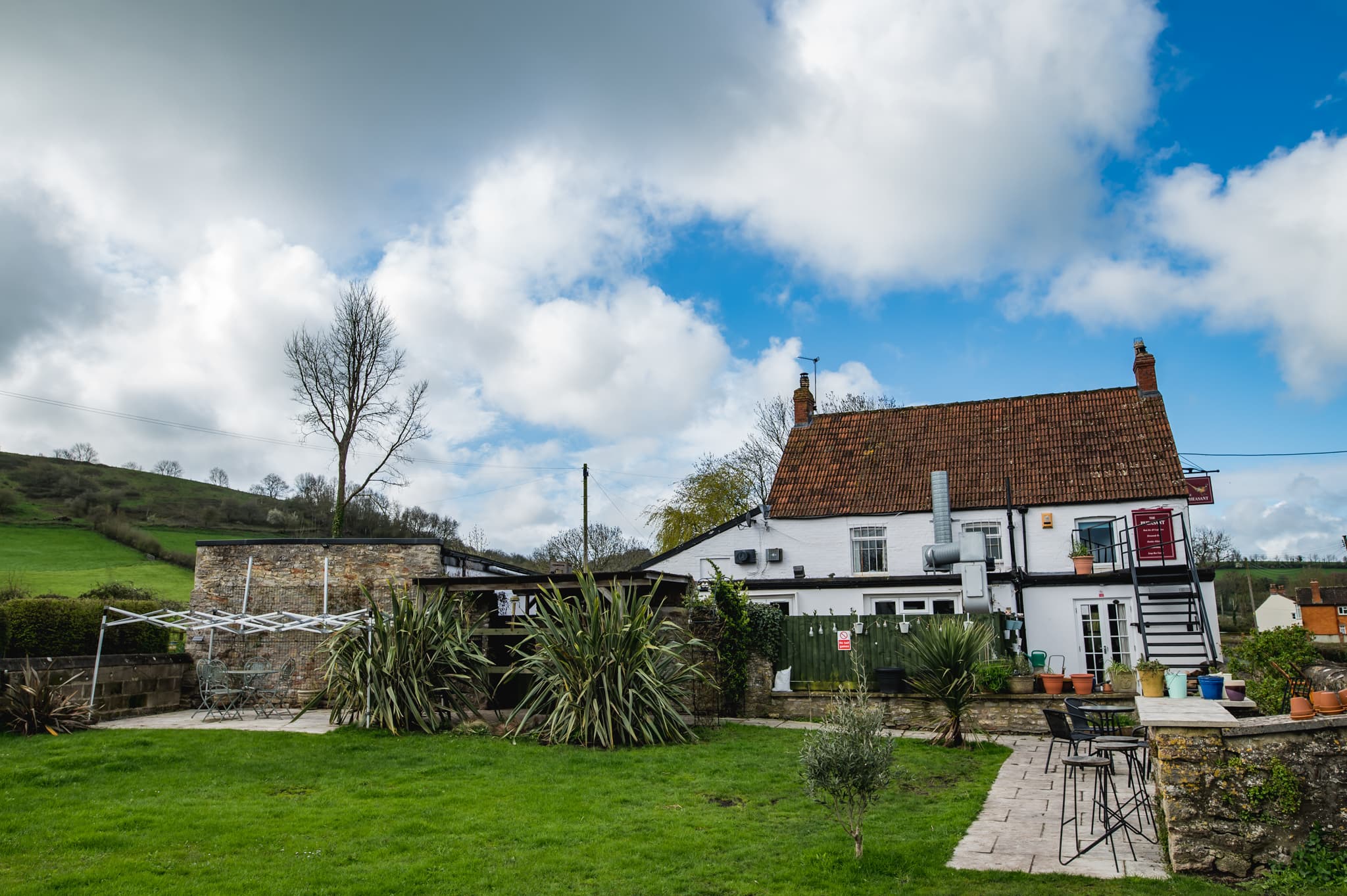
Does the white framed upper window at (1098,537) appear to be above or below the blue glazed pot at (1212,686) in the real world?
above

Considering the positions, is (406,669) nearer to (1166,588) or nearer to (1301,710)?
(1301,710)

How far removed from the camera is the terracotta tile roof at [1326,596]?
1858 inches

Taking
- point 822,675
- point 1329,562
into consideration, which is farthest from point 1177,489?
point 1329,562

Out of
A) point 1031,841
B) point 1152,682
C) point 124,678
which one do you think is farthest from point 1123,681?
point 124,678

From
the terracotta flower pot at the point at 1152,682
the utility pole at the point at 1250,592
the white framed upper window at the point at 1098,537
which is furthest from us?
the utility pole at the point at 1250,592

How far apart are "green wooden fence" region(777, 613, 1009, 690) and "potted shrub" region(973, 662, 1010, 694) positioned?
1.04 meters

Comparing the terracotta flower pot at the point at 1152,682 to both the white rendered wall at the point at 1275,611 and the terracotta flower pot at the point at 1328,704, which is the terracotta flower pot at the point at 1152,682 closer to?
the terracotta flower pot at the point at 1328,704

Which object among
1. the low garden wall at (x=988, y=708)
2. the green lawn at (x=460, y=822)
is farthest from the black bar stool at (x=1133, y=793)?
the low garden wall at (x=988, y=708)

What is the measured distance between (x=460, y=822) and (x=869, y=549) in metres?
15.5

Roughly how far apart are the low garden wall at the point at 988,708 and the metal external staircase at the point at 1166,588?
3560mm

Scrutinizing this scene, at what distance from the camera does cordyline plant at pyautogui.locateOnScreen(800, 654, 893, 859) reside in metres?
6.02

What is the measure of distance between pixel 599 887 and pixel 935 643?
7.79 meters

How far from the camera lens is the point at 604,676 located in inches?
477

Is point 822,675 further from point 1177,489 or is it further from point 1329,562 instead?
point 1329,562
